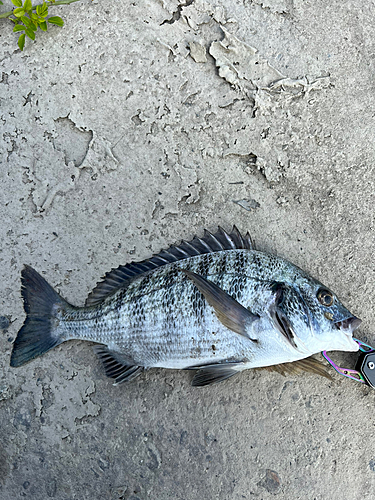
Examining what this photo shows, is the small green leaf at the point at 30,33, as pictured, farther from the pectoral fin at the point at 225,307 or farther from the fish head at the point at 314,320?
the fish head at the point at 314,320

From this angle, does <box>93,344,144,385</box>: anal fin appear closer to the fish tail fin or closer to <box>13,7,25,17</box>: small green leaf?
the fish tail fin

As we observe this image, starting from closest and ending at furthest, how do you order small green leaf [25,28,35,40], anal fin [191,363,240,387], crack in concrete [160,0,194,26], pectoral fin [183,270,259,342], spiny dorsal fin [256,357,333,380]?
pectoral fin [183,270,259,342] → anal fin [191,363,240,387] → spiny dorsal fin [256,357,333,380] → small green leaf [25,28,35,40] → crack in concrete [160,0,194,26]

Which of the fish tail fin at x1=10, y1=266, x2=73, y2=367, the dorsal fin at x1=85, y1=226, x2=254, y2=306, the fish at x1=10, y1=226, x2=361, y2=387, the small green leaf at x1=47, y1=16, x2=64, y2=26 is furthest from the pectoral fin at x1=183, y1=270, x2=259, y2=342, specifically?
the small green leaf at x1=47, y1=16, x2=64, y2=26

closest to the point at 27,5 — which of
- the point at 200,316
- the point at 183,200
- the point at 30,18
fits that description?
the point at 30,18

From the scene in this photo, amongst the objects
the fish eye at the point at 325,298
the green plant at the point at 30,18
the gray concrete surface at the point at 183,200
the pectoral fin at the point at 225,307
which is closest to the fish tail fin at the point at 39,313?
the gray concrete surface at the point at 183,200

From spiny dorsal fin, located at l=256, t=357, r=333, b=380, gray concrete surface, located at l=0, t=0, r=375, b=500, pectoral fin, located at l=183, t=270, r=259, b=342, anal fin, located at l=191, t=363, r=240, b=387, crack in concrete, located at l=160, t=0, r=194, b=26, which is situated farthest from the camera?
crack in concrete, located at l=160, t=0, r=194, b=26

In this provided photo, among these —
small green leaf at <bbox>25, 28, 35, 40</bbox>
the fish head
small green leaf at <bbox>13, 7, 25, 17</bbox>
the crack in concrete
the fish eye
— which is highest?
the crack in concrete
